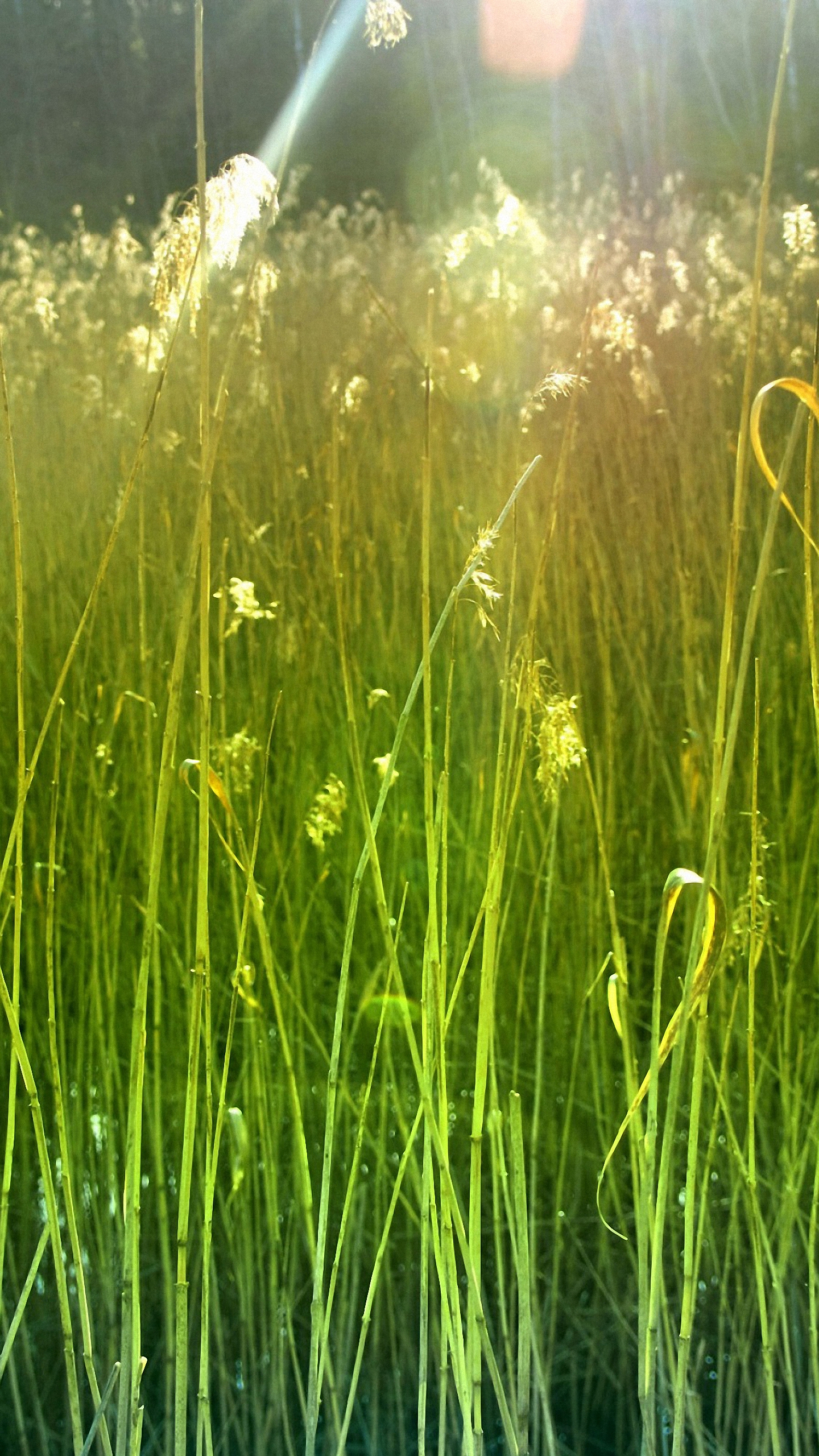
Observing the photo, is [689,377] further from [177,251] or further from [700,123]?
[700,123]

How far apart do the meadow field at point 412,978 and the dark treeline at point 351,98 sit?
16.0 ft

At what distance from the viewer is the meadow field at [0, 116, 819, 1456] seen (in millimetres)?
841

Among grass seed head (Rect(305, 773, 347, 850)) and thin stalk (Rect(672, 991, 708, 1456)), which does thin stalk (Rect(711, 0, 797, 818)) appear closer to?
thin stalk (Rect(672, 991, 708, 1456))

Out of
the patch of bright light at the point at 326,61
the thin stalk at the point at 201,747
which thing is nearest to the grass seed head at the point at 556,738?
the thin stalk at the point at 201,747

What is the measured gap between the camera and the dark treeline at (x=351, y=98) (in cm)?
625

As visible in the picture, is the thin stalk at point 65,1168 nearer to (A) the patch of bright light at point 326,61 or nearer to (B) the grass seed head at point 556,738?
(B) the grass seed head at point 556,738

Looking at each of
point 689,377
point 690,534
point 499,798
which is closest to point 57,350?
point 689,377

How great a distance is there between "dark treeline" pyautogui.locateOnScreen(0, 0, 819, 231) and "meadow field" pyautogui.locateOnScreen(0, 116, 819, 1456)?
487 centimetres

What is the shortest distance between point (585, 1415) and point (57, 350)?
162 centimetres

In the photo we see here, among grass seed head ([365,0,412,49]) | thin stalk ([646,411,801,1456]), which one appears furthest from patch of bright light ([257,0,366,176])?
thin stalk ([646,411,801,1456])

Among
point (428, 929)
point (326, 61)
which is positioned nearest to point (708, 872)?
point (428, 929)

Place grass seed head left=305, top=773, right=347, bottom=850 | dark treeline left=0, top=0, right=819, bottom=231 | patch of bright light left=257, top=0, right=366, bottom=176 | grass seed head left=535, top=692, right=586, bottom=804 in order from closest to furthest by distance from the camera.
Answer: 1. grass seed head left=535, top=692, right=586, bottom=804
2. grass seed head left=305, top=773, right=347, bottom=850
3. patch of bright light left=257, top=0, right=366, bottom=176
4. dark treeline left=0, top=0, right=819, bottom=231

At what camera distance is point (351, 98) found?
7.34 meters

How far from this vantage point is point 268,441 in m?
1.61
